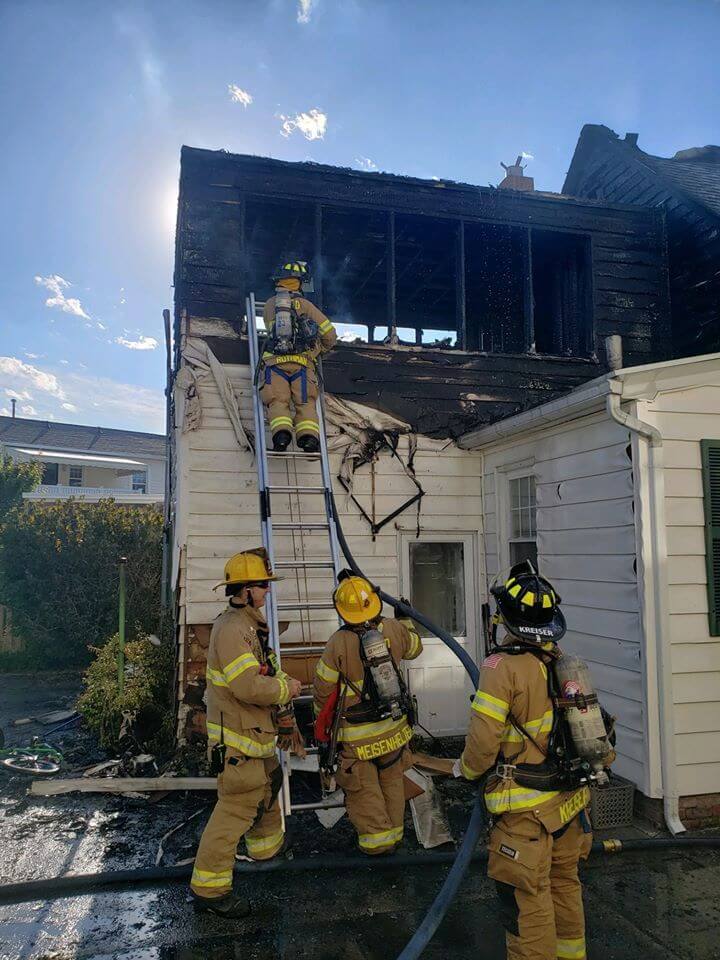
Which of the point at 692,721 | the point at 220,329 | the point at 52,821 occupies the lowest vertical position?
the point at 52,821

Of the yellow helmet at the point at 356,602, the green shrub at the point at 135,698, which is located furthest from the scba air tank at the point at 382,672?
the green shrub at the point at 135,698

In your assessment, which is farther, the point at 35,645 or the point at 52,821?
the point at 35,645

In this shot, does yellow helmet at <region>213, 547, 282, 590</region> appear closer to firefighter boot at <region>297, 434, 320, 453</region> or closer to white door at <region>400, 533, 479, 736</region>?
firefighter boot at <region>297, 434, 320, 453</region>

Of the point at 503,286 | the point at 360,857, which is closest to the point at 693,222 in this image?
the point at 503,286

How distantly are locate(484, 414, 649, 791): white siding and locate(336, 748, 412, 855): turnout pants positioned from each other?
1.75 metres

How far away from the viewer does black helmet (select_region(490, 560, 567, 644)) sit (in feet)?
9.17

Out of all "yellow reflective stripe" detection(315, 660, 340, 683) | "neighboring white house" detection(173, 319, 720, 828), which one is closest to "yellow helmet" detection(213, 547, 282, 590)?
"yellow reflective stripe" detection(315, 660, 340, 683)

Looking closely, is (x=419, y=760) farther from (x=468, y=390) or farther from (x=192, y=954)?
(x=468, y=390)

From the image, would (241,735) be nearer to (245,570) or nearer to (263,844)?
(263,844)

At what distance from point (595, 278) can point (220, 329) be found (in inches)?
180

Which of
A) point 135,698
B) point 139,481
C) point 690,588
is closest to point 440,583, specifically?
point 690,588

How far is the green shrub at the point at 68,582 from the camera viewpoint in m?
11.4

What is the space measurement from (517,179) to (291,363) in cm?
563

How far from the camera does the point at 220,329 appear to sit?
21.3 feet
